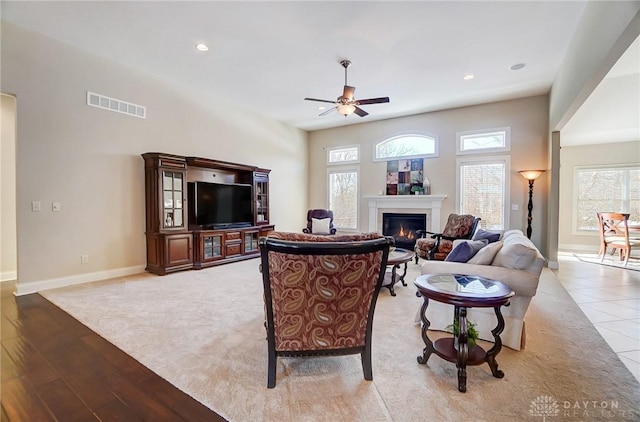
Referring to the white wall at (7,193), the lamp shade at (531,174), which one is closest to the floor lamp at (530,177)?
the lamp shade at (531,174)

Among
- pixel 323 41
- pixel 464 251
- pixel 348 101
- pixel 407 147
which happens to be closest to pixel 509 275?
pixel 464 251

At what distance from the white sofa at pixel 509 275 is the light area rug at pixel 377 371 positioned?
190 millimetres

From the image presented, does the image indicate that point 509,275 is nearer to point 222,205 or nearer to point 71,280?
point 222,205

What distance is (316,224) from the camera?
23.5 ft

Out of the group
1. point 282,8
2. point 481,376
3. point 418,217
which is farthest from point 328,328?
point 418,217

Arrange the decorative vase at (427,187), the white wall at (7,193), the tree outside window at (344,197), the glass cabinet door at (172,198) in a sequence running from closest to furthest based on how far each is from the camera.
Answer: the white wall at (7,193) < the glass cabinet door at (172,198) < the decorative vase at (427,187) < the tree outside window at (344,197)

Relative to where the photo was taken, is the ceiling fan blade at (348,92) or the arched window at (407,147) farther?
the arched window at (407,147)

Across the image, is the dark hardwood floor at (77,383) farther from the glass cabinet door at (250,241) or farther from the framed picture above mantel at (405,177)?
the framed picture above mantel at (405,177)

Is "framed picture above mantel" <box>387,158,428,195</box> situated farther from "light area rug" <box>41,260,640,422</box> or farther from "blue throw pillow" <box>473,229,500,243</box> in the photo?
"light area rug" <box>41,260,640,422</box>

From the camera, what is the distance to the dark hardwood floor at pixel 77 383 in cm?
168

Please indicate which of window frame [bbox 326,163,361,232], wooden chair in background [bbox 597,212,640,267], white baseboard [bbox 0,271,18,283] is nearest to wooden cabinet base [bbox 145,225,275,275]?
white baseboard [bbox 0,271,18,283]

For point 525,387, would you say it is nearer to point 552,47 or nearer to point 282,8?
point 282,8

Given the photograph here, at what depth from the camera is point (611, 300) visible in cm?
368

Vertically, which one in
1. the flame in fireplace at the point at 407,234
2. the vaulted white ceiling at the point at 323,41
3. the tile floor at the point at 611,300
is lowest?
the tile floor at the point at 611,300
